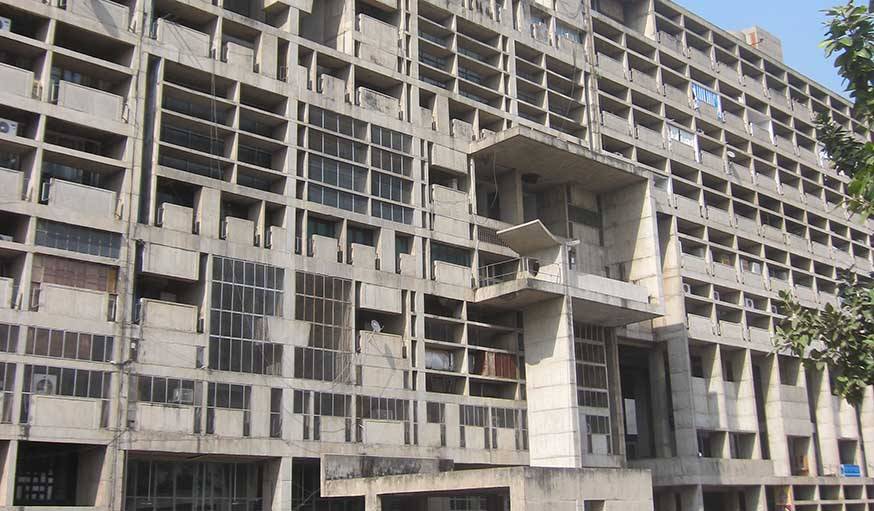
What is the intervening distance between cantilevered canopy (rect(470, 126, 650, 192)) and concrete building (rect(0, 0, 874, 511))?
19 cm

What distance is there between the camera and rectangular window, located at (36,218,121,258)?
32562 millimetres

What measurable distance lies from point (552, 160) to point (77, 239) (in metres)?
24.7

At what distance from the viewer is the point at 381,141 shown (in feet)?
143

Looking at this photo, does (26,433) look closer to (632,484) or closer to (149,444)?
(149,444)

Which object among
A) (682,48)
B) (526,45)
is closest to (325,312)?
(526,45)

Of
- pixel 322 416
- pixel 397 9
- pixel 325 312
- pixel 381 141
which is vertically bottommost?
pixel 322 416

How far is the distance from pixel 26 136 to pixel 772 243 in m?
49.7

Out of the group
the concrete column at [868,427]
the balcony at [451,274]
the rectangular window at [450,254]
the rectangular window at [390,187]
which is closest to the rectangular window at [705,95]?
the concrete column at [868,427]

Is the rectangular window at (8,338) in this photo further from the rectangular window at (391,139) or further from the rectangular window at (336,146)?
the rectangular window at (391,139)

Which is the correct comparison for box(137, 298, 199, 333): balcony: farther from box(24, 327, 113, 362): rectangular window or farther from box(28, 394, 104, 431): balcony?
box(28, 394, 104, 431): balcony

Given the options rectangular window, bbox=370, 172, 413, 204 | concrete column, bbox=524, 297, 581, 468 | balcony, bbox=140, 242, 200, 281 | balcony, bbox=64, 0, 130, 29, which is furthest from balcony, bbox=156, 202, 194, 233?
concrete column, bbox=524, 297, 581, 468

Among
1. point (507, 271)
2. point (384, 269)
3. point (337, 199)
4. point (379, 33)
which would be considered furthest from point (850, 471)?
point (379, 33)

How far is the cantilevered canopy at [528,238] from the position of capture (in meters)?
43.2

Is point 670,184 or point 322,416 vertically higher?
point 670,184
